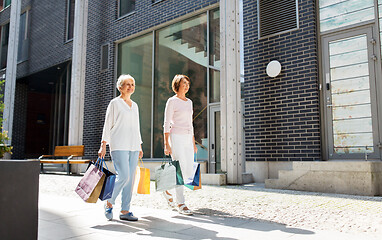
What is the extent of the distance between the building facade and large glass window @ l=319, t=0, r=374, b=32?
0.02 metres

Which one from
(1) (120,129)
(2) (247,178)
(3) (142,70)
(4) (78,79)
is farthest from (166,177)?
(4) (78,79)

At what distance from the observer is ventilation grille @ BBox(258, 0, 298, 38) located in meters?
7.21

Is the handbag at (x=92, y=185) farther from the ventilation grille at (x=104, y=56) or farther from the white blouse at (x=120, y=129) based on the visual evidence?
the ventilation grille at (x=104, y=56)

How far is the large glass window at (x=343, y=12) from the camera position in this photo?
6.44 meters

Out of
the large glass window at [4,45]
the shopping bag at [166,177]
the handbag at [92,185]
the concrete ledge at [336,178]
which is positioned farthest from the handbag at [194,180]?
the large glass window at [4,45]

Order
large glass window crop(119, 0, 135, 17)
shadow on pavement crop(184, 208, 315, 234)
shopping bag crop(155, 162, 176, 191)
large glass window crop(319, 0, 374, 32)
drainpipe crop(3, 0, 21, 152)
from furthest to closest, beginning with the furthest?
drainpipe crop(3, 0, 21, 152) → large glass window crop(119, 0, 135, 17) → large glass window crop(319, 0, 374, 32) → shopping bag crop(155, 162, 176, 191) → shadow on pavement crop(184, 208, 315, 234)

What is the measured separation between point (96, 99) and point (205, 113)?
439cm

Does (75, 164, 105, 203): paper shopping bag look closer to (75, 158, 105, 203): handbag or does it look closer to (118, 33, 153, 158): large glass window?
(75, 158, 105, 203): handbag

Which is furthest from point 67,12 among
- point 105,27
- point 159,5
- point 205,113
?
point 205,113

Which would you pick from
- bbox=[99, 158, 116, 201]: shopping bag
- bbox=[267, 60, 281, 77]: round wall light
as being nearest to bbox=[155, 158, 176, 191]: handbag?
bbox=[99, 158, 116, 201]: shopping bag

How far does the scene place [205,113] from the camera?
8453 millimetres

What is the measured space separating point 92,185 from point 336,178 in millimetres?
3926

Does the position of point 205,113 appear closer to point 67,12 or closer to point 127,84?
point 127,84

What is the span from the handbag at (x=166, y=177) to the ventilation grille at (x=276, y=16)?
4654mm
